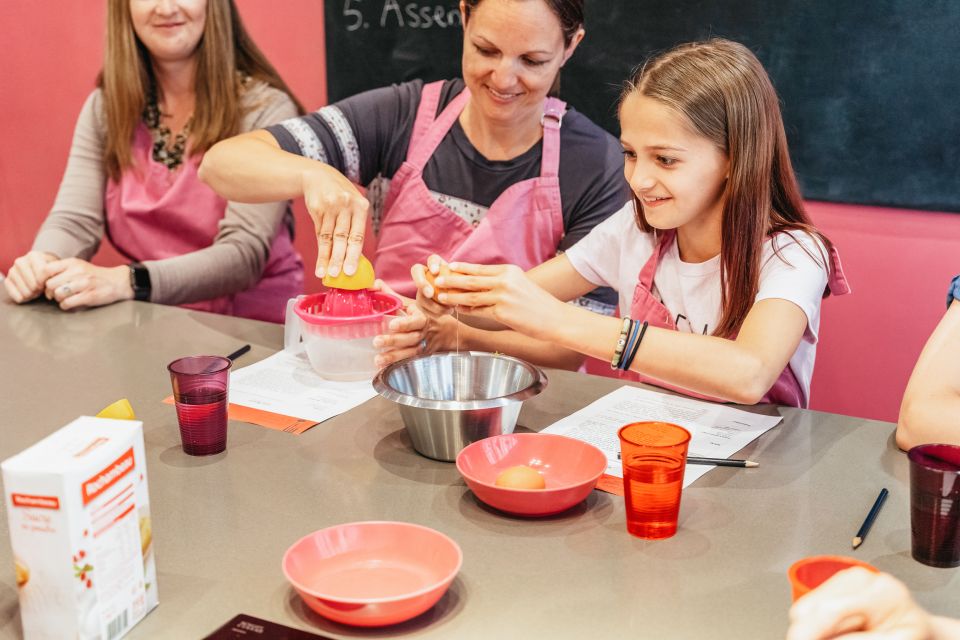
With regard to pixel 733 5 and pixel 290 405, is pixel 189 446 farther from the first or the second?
pixel 733 5

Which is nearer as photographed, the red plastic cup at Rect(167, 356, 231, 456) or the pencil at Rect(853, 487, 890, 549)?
the pencil at Rect(853, 487, 890, 549)

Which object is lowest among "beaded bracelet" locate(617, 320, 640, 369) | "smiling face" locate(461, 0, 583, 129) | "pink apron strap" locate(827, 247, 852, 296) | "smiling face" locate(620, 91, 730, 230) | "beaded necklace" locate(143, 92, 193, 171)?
"beaded bracelet" locate(617, 320, 640, 369)

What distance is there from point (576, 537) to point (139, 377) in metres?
0.95

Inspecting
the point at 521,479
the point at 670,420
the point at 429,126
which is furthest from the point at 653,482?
the point at 429,126

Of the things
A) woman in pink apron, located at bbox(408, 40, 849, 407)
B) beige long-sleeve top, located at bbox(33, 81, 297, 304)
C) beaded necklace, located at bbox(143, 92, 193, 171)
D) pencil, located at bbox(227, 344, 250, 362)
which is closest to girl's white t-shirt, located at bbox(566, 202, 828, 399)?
woman in pink apron, located at bbox(408, 40, 849, 407)

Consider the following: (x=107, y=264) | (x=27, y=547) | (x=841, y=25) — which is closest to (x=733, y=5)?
(x=841, y=25)

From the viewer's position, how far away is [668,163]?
174 cm

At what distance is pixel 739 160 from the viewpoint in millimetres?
1747

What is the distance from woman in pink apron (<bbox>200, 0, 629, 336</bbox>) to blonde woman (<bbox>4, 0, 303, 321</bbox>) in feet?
1.21

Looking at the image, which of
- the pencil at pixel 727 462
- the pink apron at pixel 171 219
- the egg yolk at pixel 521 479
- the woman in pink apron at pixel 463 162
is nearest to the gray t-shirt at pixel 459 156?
the woman in pink apron at pixel 463 162

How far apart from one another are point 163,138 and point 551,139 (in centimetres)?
111

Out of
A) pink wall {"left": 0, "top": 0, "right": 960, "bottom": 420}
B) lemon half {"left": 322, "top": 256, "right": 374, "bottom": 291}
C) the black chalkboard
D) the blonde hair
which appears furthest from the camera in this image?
the blonde hair

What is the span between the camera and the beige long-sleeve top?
8.31 ft

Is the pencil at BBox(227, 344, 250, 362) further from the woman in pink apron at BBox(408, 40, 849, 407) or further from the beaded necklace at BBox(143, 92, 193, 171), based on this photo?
the beaded necklace at BBox(143, 92, 193, 171)
